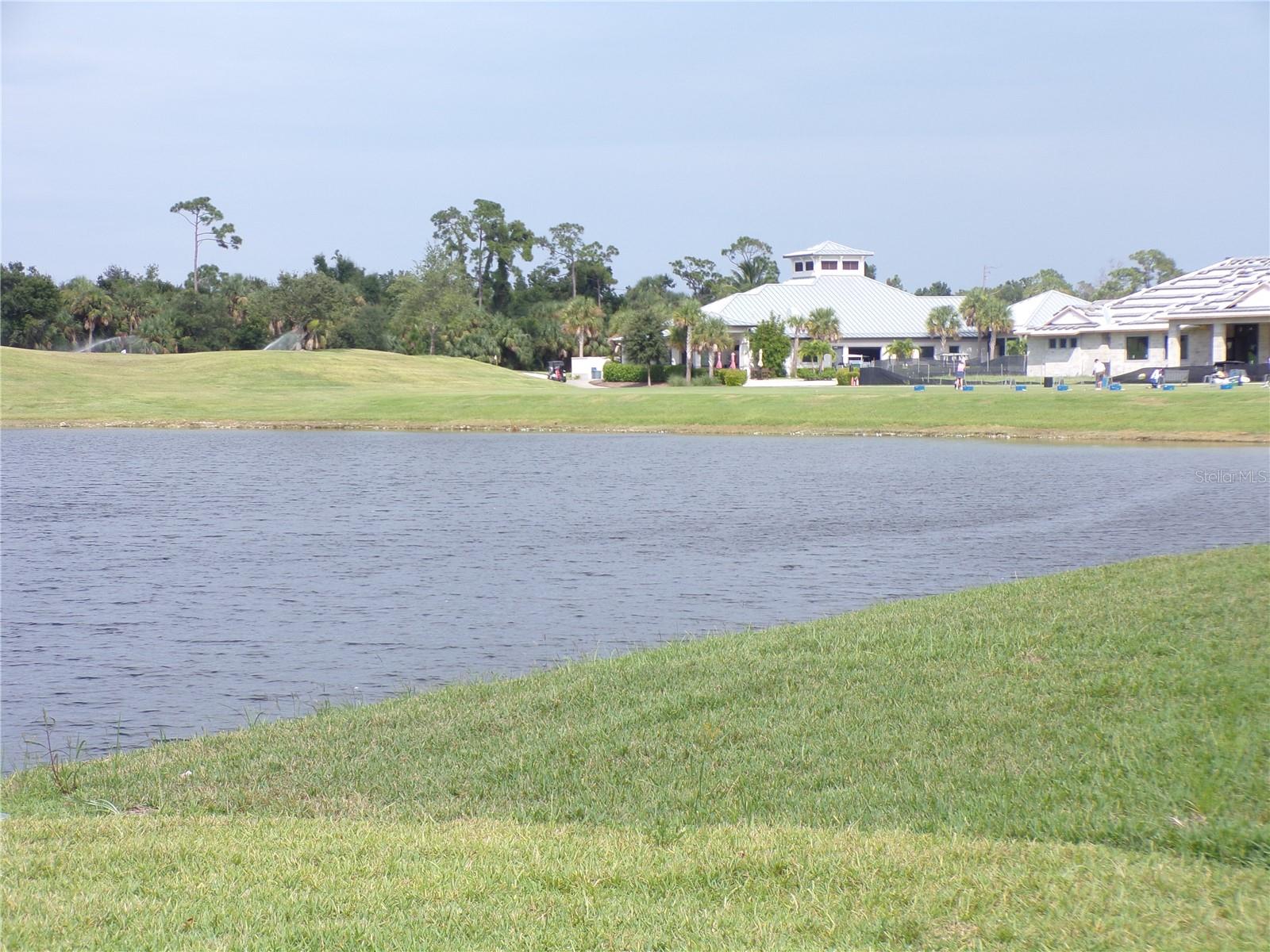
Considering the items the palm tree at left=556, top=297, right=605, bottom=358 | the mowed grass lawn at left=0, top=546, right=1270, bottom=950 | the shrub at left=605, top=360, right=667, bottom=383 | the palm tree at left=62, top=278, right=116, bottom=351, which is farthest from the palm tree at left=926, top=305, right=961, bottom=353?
the mowed grass lawn at left=0, top=546, right=1270, bottom=950

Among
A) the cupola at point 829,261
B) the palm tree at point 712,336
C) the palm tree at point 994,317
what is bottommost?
the palm tree at point 712,336

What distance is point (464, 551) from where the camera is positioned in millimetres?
22625

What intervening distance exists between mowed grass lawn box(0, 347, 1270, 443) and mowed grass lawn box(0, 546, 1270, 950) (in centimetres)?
4013

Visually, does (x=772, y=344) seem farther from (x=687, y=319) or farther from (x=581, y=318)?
(x=581, y=318)

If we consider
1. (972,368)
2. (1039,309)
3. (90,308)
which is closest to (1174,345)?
(972,368)

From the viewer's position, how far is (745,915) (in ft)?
18.8

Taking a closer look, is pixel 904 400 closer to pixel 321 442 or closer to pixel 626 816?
pixel 321 442

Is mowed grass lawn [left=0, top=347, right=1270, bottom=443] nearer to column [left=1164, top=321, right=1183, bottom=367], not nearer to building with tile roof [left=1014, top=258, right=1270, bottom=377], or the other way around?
building with tile roof [left=1014, top=258, right=1270, bottom=377]

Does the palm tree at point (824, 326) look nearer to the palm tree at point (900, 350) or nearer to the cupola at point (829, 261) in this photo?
the palm tree at point (900, 350)

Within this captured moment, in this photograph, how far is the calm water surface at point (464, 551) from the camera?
46.3 ft

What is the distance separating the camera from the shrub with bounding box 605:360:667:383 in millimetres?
89438

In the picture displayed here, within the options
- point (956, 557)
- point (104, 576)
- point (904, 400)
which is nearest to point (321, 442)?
point (904, 400)

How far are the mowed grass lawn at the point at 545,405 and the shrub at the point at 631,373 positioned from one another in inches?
218

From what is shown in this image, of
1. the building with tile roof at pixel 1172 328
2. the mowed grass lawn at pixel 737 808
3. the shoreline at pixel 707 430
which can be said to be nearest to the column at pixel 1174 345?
the building with tile roof at pixel 1172 328
